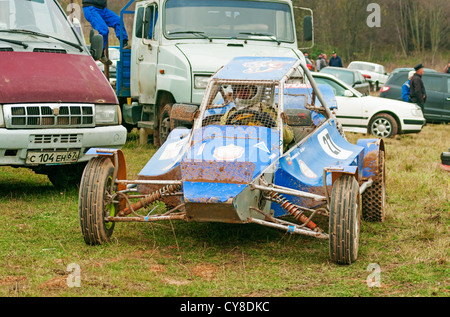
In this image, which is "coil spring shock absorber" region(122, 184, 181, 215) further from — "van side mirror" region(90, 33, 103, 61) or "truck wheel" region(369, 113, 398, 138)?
"truck wheel" region(369, 113, 398, 138)

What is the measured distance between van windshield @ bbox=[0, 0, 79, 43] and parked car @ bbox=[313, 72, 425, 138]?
9.08 meters

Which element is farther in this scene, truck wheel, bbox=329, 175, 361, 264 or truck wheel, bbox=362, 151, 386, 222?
truck wheel, bbox=362, 151, 386, 222

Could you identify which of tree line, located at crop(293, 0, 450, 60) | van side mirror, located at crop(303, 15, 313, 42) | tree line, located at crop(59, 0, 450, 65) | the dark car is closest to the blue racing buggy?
van side mirror, located at crop(303, 15, 313, 42)

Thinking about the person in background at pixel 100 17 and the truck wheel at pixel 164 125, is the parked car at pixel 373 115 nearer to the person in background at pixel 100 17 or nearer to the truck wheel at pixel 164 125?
the person in background at pixel 100 17

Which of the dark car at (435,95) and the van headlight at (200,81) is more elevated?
the van headlight at (200,81)

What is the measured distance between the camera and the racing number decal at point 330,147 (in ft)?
23.1

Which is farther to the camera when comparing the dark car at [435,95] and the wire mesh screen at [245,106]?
the dark car at [435,95]

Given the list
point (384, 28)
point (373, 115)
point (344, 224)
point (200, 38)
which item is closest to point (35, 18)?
point (200, 38)

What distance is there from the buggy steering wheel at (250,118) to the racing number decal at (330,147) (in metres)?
0.67

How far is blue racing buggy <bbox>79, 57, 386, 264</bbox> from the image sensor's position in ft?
18.8

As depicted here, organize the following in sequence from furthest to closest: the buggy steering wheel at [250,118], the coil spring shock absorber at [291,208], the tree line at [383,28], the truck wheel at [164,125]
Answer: the tree line at [383,28], the truck wheel at [164,125], the buggy steering wheel at [250,118], the coil spring shock absorber at [291,208]

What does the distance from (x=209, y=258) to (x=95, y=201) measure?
3.56ft

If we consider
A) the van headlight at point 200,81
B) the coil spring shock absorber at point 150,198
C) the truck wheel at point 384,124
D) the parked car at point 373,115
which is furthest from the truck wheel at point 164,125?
the truck wheel at point 384,124

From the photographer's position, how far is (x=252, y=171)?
584cm
